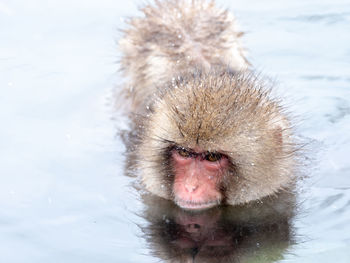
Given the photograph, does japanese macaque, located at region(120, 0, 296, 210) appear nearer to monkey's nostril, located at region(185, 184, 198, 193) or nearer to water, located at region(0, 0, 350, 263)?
monkey's nostril, located at region(185, 184, 198, 193)

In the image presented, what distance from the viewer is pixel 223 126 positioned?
478cm

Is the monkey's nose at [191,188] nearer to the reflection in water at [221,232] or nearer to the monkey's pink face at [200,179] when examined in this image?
the monkey's pink face at [200,179]

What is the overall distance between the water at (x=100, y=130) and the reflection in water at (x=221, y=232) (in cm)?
2

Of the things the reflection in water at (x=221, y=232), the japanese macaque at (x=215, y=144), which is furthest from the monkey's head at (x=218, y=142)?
the reflection in water at (x=221, y=232)

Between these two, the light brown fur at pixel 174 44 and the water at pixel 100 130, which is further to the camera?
the light brown fur at pixel 174 44

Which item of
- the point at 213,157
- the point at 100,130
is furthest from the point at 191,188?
the point at 100,130

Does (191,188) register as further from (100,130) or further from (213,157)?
(100,130)

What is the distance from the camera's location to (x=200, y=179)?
491 cm

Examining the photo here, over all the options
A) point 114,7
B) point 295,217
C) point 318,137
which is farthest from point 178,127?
point 114,7

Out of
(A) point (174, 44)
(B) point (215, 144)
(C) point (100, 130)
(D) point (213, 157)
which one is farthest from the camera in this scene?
(C) point (100, 130)

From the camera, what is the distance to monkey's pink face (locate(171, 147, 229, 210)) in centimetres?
488

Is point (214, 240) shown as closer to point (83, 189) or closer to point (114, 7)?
point (83, 189)

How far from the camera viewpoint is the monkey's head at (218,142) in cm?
480

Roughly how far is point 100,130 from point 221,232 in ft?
8.09
